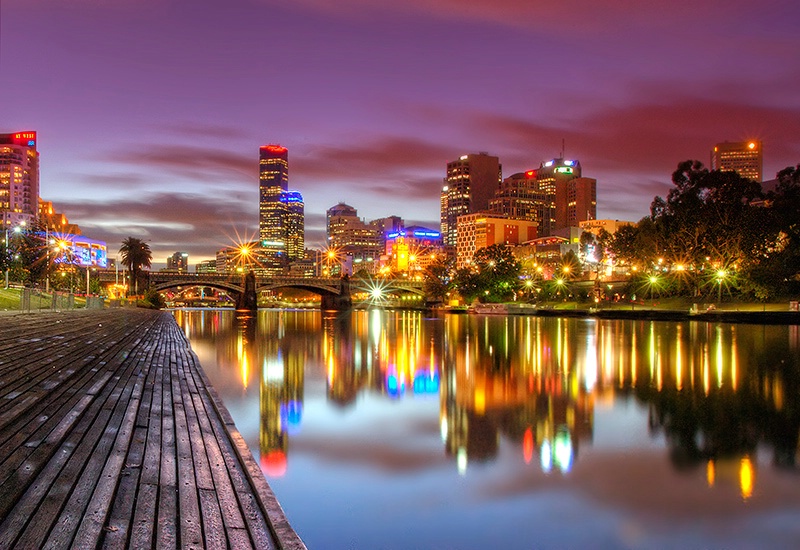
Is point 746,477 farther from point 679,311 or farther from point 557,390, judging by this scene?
point 679,311

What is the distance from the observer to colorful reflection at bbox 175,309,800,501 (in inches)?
629

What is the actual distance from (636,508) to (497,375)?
731 inches

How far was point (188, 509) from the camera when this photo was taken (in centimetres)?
768

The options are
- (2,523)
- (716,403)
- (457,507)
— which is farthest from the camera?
(716,403)

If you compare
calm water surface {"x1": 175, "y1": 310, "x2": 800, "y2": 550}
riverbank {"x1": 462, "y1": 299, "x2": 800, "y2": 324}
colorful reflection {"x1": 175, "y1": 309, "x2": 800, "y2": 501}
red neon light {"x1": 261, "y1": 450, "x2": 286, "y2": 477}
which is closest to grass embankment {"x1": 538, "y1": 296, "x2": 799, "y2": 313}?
riverbank {"x1": 462, "y1": 299, "x2": 800, "y2": 324}

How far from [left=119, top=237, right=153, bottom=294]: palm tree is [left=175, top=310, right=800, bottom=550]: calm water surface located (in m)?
104

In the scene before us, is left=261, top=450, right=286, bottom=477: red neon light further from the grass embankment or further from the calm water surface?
the grass embankment

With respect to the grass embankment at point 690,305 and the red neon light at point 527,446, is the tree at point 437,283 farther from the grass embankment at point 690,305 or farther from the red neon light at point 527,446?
the red neon light at point 527,446

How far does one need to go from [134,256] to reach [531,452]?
125943 mm

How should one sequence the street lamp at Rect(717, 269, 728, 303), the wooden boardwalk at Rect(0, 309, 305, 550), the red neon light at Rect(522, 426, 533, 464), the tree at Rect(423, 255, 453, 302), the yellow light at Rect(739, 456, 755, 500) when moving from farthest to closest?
the tree at Rect(423, 255, 453, 302), the street lamp at Rect(717, 269, 728, 303), the red neon light at Rect(522, 426, 533, 464), the yellow light at Rect(739, 456, 755, 500), the wooden boardwalk at Rect(0, 309, 305, 550)

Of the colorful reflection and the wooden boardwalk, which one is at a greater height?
the wooden boardwalk

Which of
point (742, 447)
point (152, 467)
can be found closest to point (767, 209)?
point (742, 447)

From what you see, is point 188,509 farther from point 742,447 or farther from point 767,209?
point 767,209

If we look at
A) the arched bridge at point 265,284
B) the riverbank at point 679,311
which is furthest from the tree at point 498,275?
the arched bridge at point 265,284
